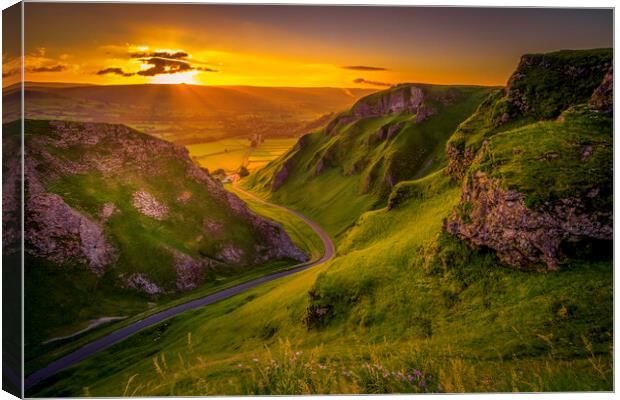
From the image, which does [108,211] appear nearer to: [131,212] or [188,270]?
[131,212]

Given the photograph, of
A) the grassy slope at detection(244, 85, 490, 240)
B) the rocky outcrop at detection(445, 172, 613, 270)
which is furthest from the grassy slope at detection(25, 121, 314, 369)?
the rocky outcrop at detection(445, 172, 613, 270)

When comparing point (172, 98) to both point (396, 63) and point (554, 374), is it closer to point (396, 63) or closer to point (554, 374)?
point (396, 63)

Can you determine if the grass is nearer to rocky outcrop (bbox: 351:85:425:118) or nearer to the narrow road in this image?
the narrow road

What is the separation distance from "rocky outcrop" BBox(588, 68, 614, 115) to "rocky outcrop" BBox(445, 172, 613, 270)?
9.16m

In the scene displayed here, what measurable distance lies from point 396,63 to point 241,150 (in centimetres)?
3873

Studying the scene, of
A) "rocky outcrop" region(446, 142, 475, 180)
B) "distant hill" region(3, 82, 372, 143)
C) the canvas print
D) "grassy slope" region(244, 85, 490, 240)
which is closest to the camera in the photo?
the canvas print

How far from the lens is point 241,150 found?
63.5 metres

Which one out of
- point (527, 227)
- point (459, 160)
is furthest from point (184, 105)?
point (459, 160)

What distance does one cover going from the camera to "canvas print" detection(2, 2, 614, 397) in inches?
744

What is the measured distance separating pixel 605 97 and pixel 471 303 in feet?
56.7

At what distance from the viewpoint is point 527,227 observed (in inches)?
922

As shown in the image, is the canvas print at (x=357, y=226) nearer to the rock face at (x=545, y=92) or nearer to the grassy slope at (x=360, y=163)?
the rock face at (x=545, y=92)

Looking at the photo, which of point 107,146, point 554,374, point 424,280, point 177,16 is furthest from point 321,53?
point 107,146

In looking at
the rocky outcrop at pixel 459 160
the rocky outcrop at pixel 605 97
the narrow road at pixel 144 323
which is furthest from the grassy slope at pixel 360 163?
the rocky outcrop at pixel 605 97
